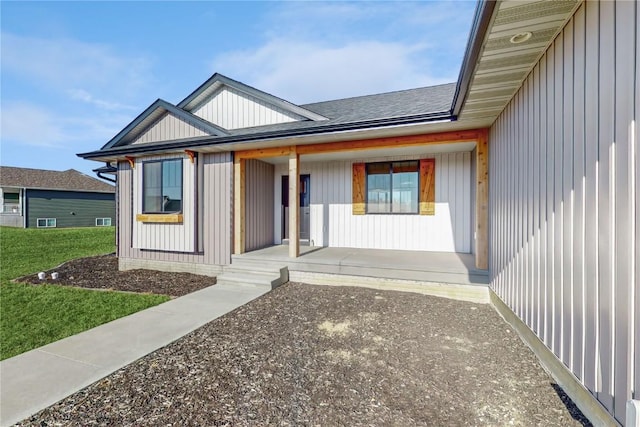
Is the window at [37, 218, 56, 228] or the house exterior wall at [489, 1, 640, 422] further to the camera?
the window at [37, 218, 56, 228]

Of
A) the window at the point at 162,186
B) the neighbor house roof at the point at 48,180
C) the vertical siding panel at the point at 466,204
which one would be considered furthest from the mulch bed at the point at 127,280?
the neighbor house roof at the point at 48,180

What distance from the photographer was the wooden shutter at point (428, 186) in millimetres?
6785

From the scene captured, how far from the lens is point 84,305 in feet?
15.5

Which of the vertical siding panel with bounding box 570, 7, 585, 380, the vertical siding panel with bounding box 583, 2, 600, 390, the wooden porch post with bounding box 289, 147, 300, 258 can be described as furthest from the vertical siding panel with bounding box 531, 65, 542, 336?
the wooden porch post with bounding box 289, 147, 300, 258

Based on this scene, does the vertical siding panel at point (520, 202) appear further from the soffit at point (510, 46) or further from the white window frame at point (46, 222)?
the white window frame at point (46, 222)

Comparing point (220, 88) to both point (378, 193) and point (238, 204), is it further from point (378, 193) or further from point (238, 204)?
point (378, 193)

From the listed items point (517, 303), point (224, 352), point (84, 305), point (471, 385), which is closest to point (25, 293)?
point (84, 305)

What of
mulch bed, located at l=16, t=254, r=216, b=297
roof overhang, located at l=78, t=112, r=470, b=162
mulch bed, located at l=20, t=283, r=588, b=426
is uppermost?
roof overhang, located at l=78, t=112, r=470, b=162

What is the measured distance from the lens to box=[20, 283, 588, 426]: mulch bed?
201 cm

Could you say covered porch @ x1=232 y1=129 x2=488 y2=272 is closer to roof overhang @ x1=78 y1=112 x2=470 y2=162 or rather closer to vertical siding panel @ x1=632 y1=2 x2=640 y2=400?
roof overhang @ x1=78 y1=112 x2=470 y2=162

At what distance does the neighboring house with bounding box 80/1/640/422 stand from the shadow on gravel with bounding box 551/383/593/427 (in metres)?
0.15

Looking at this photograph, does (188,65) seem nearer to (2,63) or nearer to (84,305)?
(2,63)

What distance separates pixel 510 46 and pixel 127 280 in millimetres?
7836

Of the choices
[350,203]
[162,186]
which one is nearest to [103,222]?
[162,186]
